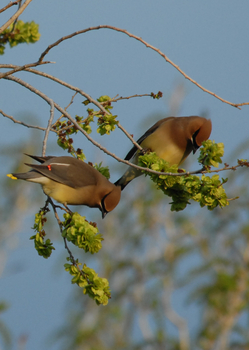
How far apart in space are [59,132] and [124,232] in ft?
24.4

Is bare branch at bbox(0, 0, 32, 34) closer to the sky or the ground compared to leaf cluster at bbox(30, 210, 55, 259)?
closer to the sky

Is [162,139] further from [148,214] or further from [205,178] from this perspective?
[148,214]

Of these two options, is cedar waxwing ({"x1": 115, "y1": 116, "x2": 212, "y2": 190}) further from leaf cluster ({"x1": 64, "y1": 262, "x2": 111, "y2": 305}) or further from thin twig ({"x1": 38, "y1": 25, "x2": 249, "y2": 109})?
leaf cluster ({"x1": 64, "y1": 262, "x2": 111, "y2": 305})

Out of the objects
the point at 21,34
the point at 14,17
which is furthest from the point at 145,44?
the point at 21,34

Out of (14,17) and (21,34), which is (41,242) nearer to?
(14,17)

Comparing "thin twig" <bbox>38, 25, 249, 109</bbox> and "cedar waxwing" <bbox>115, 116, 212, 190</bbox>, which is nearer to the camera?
"thin twig" <bbox>38, 25, 249, 109</bbox>

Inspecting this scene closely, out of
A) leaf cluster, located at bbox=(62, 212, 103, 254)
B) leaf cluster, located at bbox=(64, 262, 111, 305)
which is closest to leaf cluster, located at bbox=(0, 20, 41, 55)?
leaf cluster, located at bbox=(62, 212, 103, 254)

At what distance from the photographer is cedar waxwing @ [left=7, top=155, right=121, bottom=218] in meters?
4.10

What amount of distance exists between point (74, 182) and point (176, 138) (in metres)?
1.42

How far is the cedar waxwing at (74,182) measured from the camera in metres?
4.10

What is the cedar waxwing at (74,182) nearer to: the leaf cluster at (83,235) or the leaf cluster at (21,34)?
the leaf cluster at (83,235)

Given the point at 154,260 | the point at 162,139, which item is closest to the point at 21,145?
the point at 154,260

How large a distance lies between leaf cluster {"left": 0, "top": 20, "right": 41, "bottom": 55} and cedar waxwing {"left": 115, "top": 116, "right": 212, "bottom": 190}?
2.06 meters

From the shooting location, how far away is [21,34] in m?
5.95
